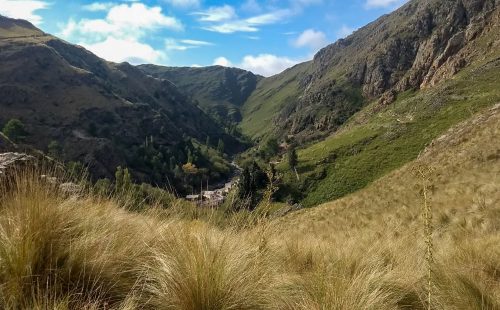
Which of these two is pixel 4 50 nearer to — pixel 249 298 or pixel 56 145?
pixel 56 145

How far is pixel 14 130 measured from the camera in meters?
130

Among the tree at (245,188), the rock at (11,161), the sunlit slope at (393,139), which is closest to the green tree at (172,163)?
the sunlit slope at (393,139)

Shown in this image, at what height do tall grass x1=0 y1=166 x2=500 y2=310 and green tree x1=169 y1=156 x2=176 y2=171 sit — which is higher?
tall grass x1=0 y1=166 x2=500 y2=310

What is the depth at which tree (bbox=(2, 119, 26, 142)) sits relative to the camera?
128000 millimetres

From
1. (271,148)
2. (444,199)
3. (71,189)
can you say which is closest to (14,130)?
(271,148)

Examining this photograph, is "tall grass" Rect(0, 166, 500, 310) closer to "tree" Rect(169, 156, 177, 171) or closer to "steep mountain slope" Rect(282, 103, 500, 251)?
"steep mountain slope" Rect(282, 103, 500, 251)

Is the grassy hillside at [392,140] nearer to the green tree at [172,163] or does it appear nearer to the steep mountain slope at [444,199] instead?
the steep mountain slope at [444,199]

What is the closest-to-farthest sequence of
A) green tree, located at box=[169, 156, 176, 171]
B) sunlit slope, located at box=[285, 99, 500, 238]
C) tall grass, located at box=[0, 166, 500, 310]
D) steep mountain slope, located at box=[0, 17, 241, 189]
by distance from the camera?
tall grass, located at box=[0, 166, 500, 310]
sunlit slope, located at box=[285, 99, 500, 238]
steep mountain slope, located at box=[0, 17, 241, 189]
green tree, located at box=[169, 156, 176, 171]

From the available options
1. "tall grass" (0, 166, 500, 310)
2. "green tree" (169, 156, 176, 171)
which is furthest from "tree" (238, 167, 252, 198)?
"green tree" (169, 156, 176, 171)

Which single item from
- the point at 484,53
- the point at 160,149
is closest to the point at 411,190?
the point at 484,53

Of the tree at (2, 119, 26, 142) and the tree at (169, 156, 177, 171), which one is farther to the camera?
the tree at (169, 156, 177, 171)

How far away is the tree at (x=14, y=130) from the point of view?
128000 mm

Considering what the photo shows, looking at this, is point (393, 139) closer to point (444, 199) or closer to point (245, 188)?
point (245, 188)

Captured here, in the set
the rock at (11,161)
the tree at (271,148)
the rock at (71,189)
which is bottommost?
the tree at (271,148)
